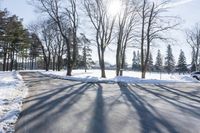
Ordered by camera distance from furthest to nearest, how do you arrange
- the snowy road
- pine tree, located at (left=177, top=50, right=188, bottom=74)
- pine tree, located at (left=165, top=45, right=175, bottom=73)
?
1. pine tree, located at (left=165, top=45, right=175, bottom=73)
2. pine tree, located at (left=177, top=50, right=188, bottom=74)
3. the snowy road

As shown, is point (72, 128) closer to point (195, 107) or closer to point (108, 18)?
point (195, 107)

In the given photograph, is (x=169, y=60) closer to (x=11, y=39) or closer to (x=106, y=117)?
(x=11, y=39)

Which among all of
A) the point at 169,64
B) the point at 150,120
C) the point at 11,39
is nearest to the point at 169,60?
the point at 169,64

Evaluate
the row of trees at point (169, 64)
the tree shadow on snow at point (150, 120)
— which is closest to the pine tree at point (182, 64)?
the row of trees at point (169, 64)

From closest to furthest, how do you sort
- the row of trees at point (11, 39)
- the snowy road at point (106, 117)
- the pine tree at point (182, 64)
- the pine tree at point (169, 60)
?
the snowy road at point (106, 117) → the row of trees at point (11, 39) → the pine tree at point (182, 64) → the pine tree at point (169, 60)

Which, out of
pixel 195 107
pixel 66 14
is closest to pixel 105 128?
pixel 195 107

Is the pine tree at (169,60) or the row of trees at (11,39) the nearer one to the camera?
the row of trees at (11,39)

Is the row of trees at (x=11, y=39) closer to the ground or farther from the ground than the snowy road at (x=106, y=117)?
farther from the ground

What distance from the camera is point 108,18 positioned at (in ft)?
120

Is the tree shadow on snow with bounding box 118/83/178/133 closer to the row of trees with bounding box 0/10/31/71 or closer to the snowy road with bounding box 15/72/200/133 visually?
the snowy road with bounding box 15/72/200/133

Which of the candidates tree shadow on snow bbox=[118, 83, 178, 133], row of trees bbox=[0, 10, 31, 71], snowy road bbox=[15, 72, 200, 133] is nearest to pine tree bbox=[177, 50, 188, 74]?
row of trees bbox=[0, 10, 31, 71]

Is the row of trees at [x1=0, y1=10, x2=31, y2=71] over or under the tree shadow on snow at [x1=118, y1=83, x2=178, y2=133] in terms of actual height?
over

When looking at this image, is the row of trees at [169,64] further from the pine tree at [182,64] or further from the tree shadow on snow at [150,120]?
the tree shadow on snow at [150,120]

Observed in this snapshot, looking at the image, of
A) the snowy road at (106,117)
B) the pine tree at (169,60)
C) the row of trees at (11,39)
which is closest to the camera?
the snowy road at (106,117)
